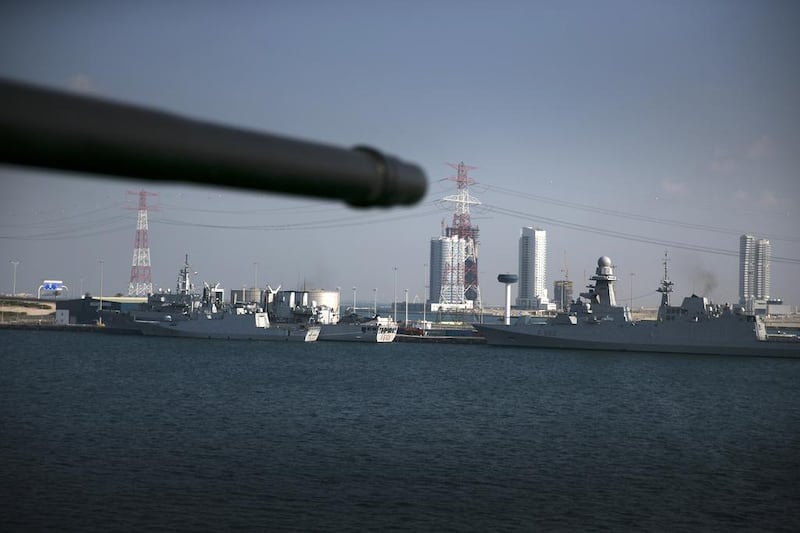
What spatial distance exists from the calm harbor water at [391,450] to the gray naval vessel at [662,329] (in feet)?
59.6

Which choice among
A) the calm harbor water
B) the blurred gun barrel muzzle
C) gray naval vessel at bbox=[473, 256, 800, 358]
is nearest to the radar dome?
gray naval vessel at bbox=[473, 256, 800, 358]

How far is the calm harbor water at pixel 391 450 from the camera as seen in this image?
16609 millimetres

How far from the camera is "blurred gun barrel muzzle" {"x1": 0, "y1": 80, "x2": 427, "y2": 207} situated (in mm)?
1588

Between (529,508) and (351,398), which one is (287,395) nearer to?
(351,398)

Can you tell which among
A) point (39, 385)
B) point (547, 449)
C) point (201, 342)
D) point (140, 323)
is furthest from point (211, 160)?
point (140, 323)

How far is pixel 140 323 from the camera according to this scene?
8662 cm

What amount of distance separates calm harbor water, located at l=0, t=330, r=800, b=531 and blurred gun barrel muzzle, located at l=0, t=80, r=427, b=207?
47.0ft

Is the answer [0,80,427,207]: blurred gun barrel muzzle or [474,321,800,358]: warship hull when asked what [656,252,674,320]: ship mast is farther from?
[0,80,427,207]: blurred gun barrel muzzle

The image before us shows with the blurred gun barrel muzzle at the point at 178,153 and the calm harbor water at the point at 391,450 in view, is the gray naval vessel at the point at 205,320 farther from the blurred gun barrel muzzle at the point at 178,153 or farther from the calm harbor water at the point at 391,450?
the blurred gun barrel muzzle at the point at 178,153

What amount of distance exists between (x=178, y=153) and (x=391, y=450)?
22.4 meters

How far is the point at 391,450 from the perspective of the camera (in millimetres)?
23422

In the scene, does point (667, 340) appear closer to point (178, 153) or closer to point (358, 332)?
point (358, 332)

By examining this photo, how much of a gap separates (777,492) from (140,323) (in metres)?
76.8

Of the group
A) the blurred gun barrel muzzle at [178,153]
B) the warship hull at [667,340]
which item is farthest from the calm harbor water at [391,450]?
the warship hull at [667,340]
